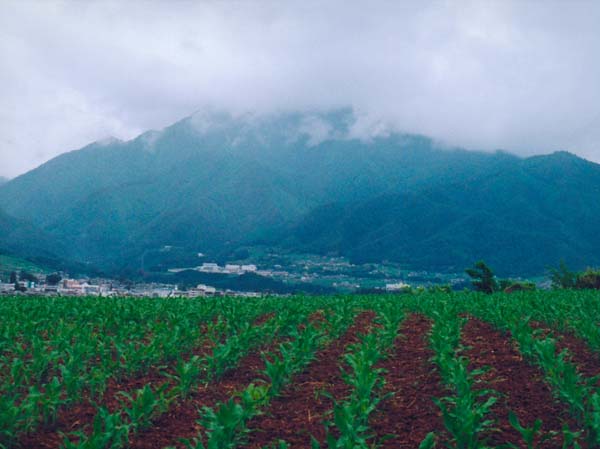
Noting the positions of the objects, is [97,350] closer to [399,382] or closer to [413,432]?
[399,382]

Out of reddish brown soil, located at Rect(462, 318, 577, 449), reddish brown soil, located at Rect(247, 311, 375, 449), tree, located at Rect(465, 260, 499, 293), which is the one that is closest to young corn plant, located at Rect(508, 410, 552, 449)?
reddish brown soil, located at Rect(462, 318, 577, 449)

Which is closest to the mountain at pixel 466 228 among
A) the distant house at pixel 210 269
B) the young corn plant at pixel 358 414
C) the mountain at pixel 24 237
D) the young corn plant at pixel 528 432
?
the distant house at pixel 210 269

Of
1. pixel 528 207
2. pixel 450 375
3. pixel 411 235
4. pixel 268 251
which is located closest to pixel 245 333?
pixel 450 375

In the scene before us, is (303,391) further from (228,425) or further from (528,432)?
(528,432)

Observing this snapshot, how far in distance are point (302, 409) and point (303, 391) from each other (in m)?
0.91

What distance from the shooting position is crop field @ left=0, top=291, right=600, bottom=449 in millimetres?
5594

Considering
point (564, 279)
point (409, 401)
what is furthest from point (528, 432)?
point (564, 279)

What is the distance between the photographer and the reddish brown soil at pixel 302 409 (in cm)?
595

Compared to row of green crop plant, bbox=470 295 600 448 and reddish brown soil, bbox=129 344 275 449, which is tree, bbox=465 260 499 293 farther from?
reddish brown soil, bbox=129 344 275 449

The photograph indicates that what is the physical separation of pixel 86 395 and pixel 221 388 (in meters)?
1.85

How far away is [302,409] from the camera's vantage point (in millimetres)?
6953

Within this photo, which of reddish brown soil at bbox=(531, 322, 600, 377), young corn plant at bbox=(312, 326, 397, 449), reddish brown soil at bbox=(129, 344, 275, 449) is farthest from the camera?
reddish brown soil at bbox=(531, 322, 600, 377)

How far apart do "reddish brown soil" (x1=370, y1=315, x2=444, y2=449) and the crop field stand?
23 millimetres

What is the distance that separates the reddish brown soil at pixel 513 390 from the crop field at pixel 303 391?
0.08ft
